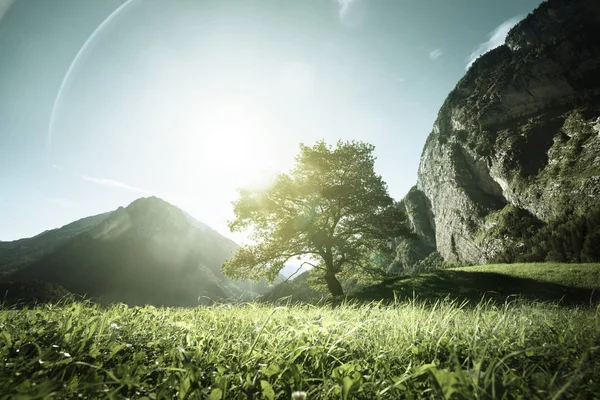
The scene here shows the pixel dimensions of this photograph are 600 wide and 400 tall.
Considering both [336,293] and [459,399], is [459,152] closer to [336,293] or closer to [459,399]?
[336,293]

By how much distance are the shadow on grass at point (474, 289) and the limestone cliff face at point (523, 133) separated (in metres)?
29.3

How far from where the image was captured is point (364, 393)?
68.4 inches

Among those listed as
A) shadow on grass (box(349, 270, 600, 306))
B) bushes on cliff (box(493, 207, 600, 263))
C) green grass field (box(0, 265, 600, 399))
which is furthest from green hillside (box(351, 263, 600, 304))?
bushes on cliff (box(493, 207, 600, 263))

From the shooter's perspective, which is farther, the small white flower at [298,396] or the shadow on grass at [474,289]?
the shadow on grass at [474,289]

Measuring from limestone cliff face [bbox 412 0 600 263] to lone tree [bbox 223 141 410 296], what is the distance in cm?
3526

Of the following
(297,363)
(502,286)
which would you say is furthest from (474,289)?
(297,363)

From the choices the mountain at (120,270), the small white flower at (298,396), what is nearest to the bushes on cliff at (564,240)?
the small white flower at (298,396)

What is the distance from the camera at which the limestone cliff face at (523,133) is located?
1647 inches

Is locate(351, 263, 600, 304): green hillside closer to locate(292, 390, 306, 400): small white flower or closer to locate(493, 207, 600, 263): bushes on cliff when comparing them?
locate(292, 390, 306, 400): small white flower

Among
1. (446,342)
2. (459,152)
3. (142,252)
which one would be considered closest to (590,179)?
(459,152)

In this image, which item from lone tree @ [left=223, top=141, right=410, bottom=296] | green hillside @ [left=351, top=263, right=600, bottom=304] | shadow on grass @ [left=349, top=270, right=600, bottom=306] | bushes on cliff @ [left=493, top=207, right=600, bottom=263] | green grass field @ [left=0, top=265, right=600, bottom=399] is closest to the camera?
green grass field @ [left=0, top=265, right=600, bottom=399]

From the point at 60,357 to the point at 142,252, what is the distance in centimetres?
21820

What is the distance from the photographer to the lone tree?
58.2ft

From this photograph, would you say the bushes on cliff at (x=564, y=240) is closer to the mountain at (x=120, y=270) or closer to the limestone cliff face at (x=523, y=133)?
the limestone cliff face at (x=523, y=133)
